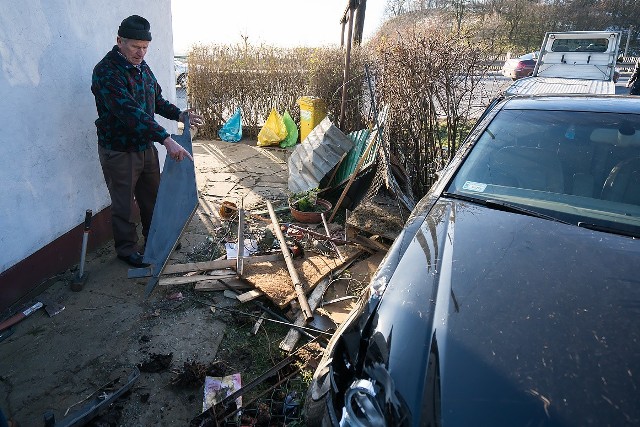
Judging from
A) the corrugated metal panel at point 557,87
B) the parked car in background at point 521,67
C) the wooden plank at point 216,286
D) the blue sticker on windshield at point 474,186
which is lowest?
the wooden plank at point 216,286

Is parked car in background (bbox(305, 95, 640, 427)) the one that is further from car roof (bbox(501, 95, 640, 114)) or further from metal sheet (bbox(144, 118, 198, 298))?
metal sheet (bbox(144, 118, 198, 298))

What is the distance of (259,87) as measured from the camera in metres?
9.70

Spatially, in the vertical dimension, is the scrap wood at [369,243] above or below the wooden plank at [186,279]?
above

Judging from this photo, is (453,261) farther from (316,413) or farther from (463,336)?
(316,413)

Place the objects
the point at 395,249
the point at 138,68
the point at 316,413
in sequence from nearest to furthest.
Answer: the point at 316,413
the point at 395,249
the point at 138,68

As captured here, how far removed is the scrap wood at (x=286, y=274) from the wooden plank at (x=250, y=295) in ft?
0.16

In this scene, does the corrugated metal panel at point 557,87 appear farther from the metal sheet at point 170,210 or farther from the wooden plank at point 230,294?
the wooden plank at point 230,294

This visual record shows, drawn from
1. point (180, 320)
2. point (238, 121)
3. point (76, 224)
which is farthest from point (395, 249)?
point (238, 121)

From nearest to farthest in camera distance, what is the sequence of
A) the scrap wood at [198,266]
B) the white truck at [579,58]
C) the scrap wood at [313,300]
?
the scrap wood at [313,300], the scrap wood at [198,266], the white truck at [579,58]

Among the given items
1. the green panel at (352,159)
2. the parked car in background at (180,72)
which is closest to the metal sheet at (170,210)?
the green panel at (352,159)

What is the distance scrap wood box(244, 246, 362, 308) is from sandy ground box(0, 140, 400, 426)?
365 millimetres

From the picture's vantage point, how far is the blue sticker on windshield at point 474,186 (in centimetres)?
265

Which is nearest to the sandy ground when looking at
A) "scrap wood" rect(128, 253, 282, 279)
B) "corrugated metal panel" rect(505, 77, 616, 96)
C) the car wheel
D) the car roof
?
"scrap wood" rect(128, 253, 282, 279)

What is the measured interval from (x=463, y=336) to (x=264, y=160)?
7.19m
